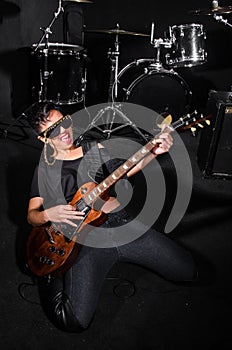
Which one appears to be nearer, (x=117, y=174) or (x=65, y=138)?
(x=117, y=174)

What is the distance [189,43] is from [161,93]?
820 mm

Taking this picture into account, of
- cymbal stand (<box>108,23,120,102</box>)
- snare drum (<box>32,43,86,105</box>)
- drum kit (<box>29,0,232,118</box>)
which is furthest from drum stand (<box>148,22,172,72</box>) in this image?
snare drum (<box>32,43,86,105</box>)

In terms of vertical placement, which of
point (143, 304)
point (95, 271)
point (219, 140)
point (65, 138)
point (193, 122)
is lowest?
point (143, 304)

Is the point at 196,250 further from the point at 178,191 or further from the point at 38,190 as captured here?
the point at 38,190

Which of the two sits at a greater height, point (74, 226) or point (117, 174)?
point (117, 174)

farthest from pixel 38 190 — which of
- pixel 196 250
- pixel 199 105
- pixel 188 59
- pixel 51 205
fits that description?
pixel 199 105

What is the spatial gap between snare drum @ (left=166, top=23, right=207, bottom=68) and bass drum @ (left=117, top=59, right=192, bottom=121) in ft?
1.17

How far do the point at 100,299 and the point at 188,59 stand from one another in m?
3.03

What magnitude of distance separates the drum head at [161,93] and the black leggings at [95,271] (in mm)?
2869

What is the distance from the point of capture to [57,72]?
474cm

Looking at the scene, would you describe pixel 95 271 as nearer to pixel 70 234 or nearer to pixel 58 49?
pixel 70 234

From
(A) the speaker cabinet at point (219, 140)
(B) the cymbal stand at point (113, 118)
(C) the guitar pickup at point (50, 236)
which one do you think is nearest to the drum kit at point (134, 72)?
(B) the cymbal stand at point (113, 118)

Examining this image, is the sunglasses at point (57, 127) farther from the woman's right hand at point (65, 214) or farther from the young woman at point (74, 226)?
the woman's right hand at point (65, 214)

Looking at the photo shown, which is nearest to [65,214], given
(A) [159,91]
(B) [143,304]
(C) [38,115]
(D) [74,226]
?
(D) [74,226]
